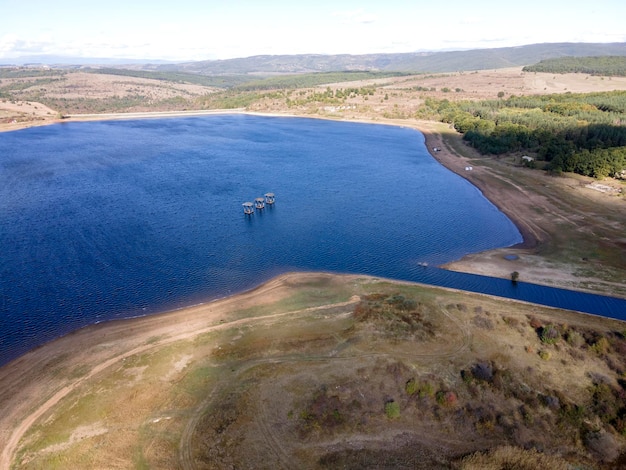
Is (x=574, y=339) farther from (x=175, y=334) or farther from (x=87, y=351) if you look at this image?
(x=87, y=351)

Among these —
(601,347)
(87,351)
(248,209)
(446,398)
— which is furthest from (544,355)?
(248,209)

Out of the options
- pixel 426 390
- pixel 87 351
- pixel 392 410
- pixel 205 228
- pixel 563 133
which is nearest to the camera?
pixel 392 410

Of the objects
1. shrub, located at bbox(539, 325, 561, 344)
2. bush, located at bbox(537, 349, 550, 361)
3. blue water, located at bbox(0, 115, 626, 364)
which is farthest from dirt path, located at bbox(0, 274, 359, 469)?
shrub, located at bbox(539, 325, 561, 344)

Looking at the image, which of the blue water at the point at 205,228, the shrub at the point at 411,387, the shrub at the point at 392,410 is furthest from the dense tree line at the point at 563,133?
the shrub at the point at 392,410

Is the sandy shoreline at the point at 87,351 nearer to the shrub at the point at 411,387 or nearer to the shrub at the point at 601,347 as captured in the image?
the shrub at the point at 601,347

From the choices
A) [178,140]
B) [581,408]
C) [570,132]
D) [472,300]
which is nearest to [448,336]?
[472,300]

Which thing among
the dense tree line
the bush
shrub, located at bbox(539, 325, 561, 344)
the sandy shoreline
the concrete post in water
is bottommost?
the sandy shoreline

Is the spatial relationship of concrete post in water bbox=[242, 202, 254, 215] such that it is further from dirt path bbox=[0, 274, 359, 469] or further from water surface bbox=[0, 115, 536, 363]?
dirt path bbox=[0, 274, 359, 469]
